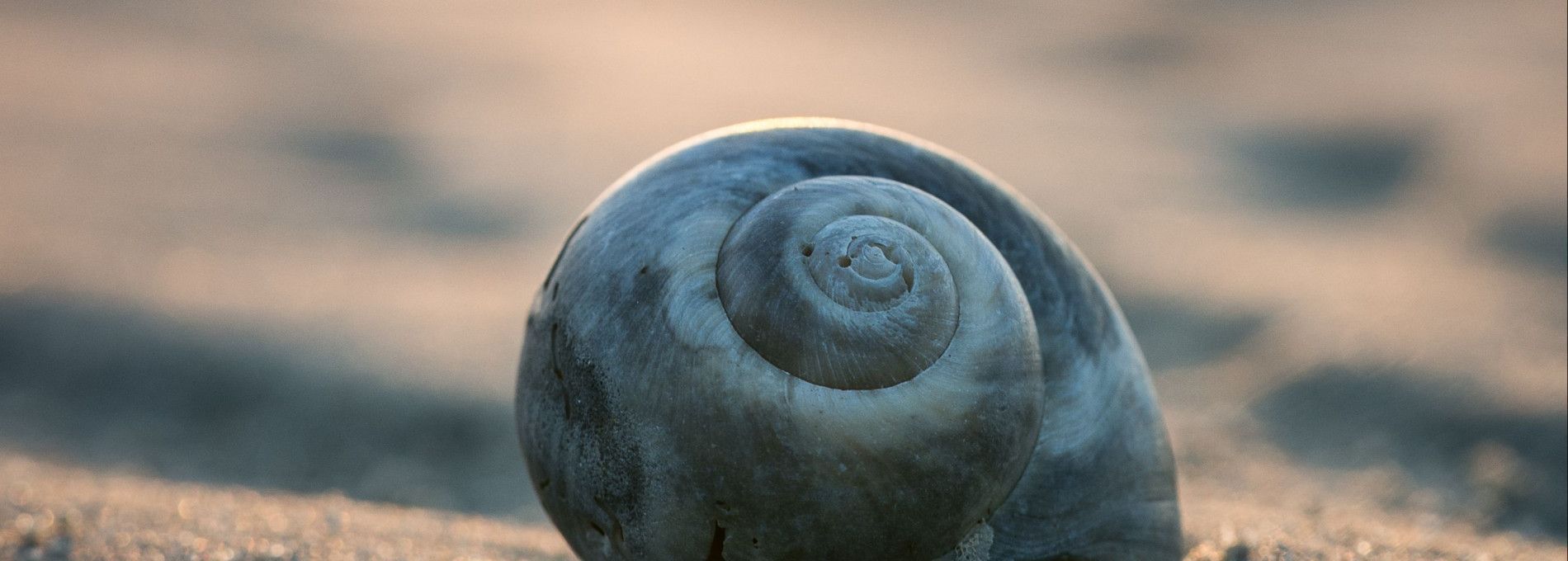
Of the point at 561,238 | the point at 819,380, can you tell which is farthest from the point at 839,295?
the point at 561,238

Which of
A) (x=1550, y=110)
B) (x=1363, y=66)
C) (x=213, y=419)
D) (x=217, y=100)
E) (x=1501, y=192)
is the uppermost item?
(x=1363, y=66)

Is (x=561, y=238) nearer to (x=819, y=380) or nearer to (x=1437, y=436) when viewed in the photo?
(x=1437, y=436)

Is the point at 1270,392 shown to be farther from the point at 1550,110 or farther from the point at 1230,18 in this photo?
the point at 1230,18

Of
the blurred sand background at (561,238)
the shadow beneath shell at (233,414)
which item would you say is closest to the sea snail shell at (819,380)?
the blurred sand background at (561,238)

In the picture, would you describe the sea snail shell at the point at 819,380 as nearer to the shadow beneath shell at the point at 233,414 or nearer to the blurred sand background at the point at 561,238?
the blurred sand background at the point at 561,238

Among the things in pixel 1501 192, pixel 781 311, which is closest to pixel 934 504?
pixel 781 311
